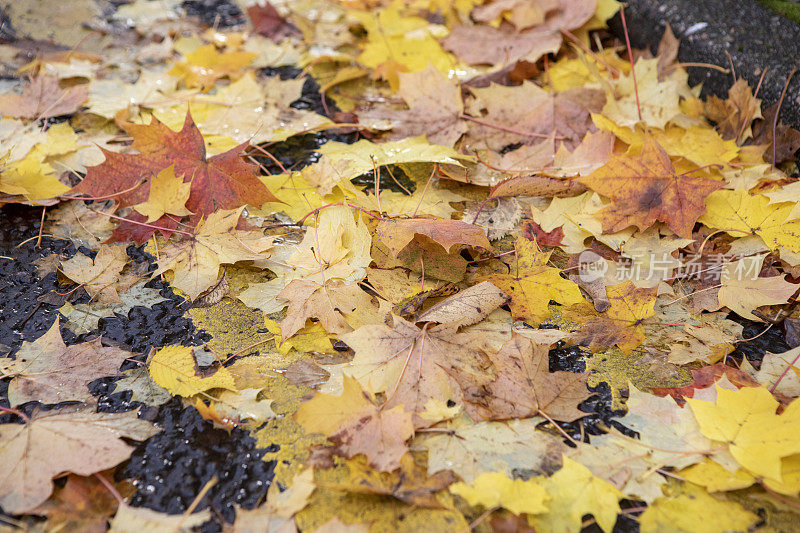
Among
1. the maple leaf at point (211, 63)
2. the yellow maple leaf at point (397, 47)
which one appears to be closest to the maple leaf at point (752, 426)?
the yellow maple leaf at point (397, 47)

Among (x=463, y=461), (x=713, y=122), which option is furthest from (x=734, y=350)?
(x=713, y=122)

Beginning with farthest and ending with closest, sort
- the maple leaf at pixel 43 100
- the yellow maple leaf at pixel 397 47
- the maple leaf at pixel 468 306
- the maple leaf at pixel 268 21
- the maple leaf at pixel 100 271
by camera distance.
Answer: the maple leaf at pixel 268 21
the yellow maple leaf at pixel 397 47
the maple leaf at pixel 43 100
the maple leaf at pixel 100 271
the maple leaf at pixel 468 306

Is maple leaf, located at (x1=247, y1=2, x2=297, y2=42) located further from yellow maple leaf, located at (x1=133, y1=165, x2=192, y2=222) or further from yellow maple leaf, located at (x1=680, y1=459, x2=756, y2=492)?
yellow maple leaf, located at (x1=680, y1=459, x2=756, y2=492)

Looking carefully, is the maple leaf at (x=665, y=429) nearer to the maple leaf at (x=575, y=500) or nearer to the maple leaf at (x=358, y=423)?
the maple leaf at (x=575, y=500)

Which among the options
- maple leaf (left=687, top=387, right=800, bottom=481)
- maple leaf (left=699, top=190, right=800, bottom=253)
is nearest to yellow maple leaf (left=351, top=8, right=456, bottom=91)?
maple leaf (left=699, top=190, right=800, bottom=253)

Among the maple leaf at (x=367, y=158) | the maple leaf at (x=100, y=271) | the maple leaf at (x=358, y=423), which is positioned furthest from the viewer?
the maple leaf at (x=367, y=158)

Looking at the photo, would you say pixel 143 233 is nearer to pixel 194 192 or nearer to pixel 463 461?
pixel 194 192

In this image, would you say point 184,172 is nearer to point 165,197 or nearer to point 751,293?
point 165,197
